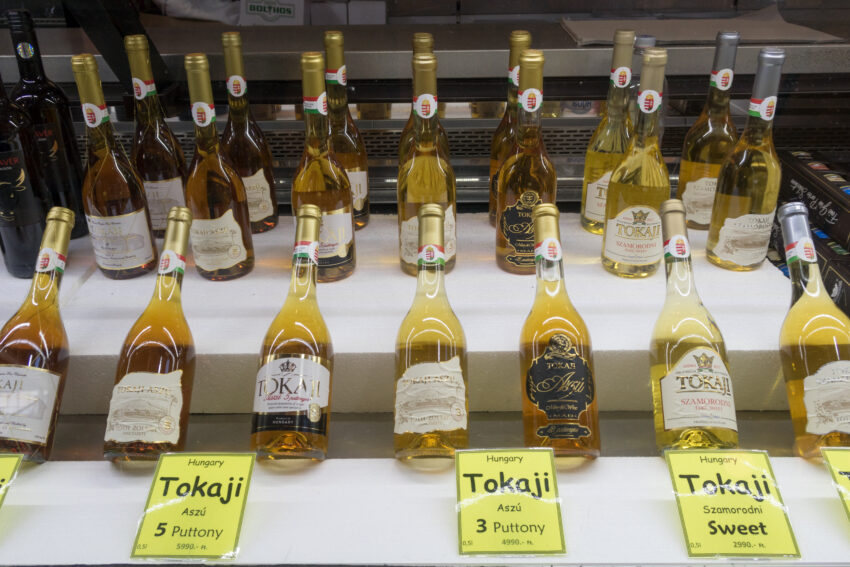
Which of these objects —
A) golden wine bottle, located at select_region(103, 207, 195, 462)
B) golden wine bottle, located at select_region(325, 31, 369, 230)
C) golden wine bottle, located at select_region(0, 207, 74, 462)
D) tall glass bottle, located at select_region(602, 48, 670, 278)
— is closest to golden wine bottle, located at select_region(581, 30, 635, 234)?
tall glass bottle, located at select_region(602, 48, 670, 278)

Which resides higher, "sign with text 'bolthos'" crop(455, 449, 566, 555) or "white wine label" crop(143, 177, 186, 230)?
"white wine label" crop(143, 177, 186, 230)

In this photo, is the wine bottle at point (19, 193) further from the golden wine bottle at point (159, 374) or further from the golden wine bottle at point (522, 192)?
the golden wine bottle at point (522, 192)

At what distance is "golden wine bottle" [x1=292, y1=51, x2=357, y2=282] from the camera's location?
1.01 metres

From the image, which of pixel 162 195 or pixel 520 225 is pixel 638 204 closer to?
pixel 520 225

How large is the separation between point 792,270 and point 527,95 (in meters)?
0.43

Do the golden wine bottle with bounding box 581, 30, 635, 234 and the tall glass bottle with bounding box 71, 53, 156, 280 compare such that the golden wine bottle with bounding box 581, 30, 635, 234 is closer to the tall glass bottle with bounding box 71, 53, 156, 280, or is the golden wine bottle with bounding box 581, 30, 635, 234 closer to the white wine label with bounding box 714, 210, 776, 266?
the white wine label with bounding box 714, 210, 776, 266

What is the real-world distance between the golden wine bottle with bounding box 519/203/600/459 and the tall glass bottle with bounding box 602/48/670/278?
19 cm

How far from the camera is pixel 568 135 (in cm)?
126

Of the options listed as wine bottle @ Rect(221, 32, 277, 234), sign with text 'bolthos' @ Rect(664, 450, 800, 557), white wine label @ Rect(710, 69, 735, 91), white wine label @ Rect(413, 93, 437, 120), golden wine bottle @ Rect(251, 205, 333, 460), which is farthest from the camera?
wine bottle @ Rect(221, 32, 277, 234)

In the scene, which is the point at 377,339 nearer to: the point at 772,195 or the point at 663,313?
the point at 663,313

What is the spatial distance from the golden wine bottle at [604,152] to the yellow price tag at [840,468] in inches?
21.5

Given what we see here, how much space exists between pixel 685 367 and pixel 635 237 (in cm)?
30

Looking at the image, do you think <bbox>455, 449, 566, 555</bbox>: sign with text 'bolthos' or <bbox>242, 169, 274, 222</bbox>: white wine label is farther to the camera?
<bbox>242, 169, 274, 222</bbox>: white wine label

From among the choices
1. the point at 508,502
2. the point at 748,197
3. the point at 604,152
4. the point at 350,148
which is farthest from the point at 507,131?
the point at 508,502
